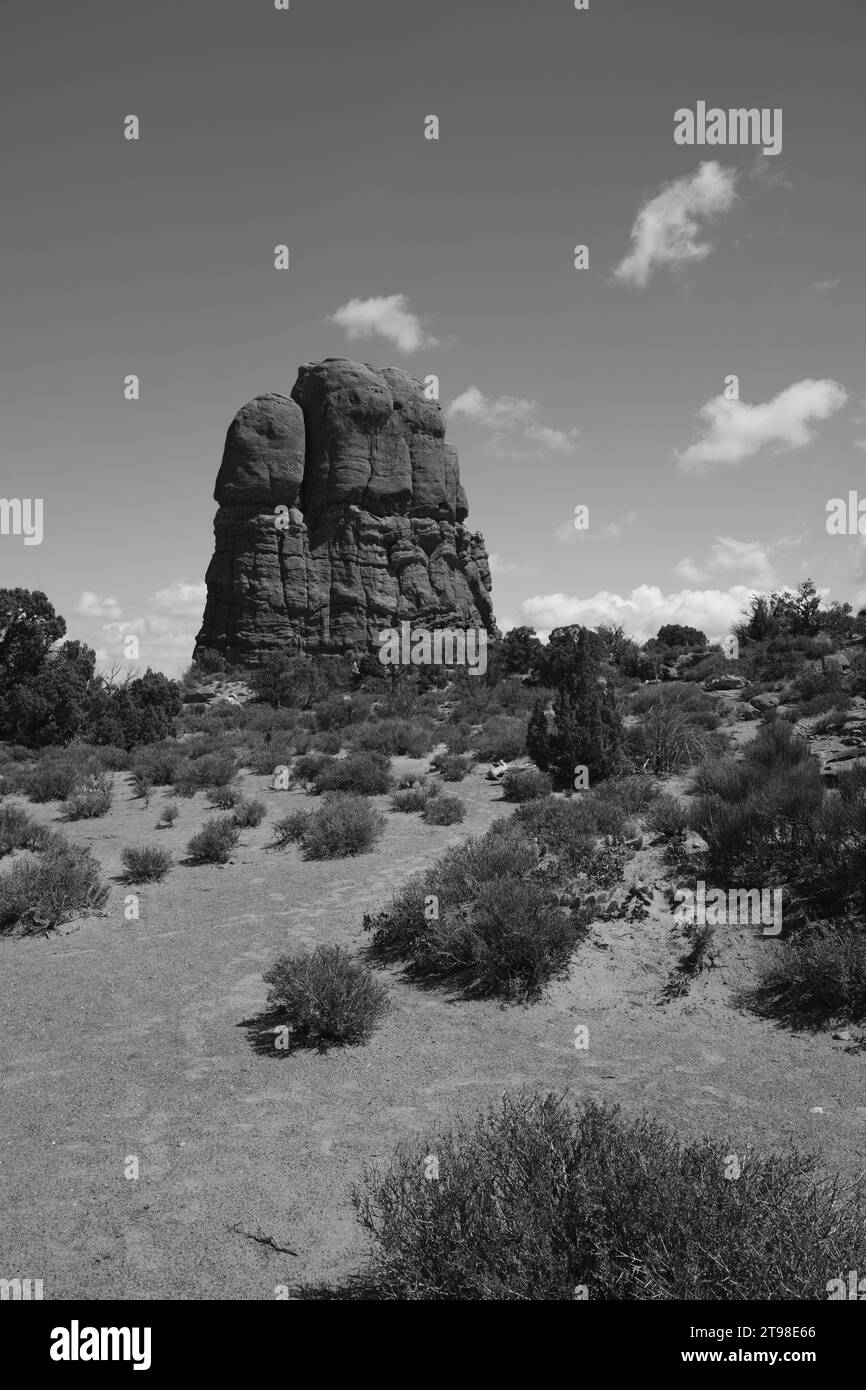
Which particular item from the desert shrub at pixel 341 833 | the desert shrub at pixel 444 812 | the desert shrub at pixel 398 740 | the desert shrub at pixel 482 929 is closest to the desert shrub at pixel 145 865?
the desert shrub at pixel 341 833

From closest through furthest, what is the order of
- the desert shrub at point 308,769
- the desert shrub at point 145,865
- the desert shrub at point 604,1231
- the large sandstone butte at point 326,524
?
the desert shrub at point 604,1231, the desert shrub at point 145,865, the desert shrub at point 308,769, the large sandstone butte at point 326,524

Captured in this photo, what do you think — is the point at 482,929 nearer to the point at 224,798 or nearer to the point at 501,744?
the point at 224,798

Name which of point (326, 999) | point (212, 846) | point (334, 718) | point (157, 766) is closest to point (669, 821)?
point (326, 999)

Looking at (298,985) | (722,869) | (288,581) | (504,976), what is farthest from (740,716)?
(288,581)

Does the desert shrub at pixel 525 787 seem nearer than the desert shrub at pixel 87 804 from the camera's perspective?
No

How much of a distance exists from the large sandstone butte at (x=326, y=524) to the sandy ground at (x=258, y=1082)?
4205cm

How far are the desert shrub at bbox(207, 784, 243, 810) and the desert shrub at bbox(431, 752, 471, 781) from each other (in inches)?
194

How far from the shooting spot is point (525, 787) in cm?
1571

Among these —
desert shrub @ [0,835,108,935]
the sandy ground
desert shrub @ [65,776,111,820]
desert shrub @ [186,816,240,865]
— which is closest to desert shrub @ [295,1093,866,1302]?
the sandy ground

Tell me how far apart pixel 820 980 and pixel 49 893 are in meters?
9.02

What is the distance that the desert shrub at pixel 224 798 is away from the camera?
15.6m

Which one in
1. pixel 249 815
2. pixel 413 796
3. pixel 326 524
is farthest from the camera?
pixel 326 524

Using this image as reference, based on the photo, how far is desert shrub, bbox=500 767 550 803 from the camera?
615 inches

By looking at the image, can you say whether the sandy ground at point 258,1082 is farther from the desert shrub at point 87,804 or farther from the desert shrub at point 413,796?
the desert shrub at point 87,804
